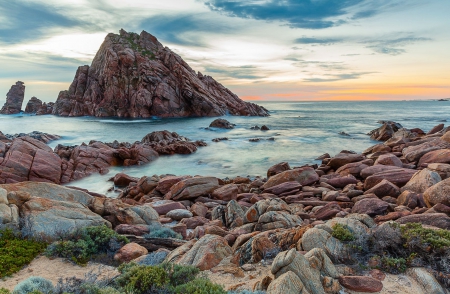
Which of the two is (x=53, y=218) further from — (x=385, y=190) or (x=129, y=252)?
(x=385, y=190)

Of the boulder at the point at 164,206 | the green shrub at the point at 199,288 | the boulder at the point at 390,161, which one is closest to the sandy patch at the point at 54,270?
the green shrub at the point at 199,288

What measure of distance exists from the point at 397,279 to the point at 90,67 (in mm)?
125757

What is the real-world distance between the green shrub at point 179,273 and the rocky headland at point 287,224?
2.44 feet

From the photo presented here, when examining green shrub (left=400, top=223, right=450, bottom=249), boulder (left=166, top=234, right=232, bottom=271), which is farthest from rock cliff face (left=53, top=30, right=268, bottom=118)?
green shrub (left=400, top=223, right=450, bottom=249)

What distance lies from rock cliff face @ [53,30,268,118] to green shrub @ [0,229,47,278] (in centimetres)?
8757

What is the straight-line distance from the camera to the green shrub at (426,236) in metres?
7.49

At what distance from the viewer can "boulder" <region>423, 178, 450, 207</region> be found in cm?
1234

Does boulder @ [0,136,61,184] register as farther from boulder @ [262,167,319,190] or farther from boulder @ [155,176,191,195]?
boulder @ [262,167,319,190]

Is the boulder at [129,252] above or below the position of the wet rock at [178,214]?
above

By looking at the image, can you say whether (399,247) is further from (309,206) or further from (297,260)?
(309,206)

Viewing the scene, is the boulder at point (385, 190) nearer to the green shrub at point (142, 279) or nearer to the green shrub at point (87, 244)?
the green shrub at point (87, 244)

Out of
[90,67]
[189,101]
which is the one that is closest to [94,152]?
[189,101]

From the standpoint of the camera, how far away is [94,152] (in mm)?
30734

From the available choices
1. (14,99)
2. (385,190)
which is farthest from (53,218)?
(14,99)
